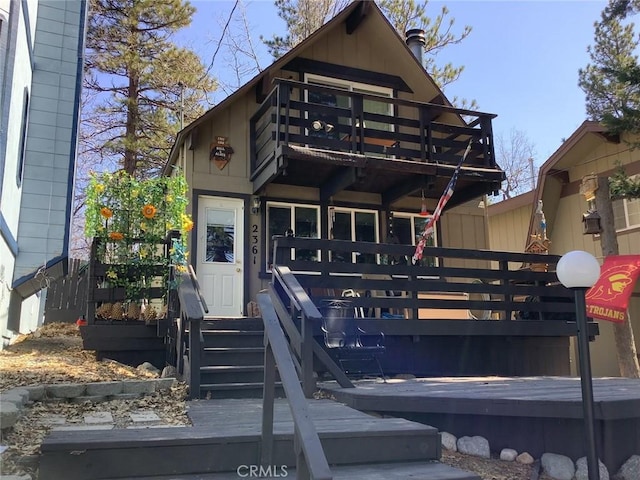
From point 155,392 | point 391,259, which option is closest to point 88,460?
point 155,392

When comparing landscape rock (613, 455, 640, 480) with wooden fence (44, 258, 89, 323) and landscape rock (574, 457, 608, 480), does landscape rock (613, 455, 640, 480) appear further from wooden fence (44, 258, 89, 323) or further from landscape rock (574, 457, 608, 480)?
wooden fence (44, 258, 89, 323)

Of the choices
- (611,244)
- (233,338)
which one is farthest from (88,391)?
(611,244)

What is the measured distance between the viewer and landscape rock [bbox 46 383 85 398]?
4.68 metres

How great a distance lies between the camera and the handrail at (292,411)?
213cm

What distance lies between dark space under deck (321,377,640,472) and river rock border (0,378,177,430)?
6.36 ft

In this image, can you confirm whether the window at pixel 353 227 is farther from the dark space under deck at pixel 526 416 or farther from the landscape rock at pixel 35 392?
the landscape rock at pixel 35 392

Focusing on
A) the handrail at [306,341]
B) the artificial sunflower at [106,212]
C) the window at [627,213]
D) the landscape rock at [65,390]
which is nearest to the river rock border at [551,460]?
the handrail at [306,341]

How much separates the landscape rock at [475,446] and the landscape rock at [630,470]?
977 mm

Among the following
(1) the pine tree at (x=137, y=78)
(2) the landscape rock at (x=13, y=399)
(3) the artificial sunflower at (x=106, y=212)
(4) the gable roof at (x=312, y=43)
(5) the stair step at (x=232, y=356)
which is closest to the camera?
(2) the landscape rock at (x=13, y=399)

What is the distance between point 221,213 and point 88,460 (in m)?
6.69

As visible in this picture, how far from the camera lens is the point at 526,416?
4117 millimetres

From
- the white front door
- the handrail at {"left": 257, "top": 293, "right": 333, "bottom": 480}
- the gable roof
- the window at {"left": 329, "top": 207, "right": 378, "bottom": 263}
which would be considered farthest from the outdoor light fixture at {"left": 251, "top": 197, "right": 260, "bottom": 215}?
the handrail at {"left": 257, "top": 293, "right": 333, "bottom": 480}

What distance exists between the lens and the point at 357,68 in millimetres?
10781

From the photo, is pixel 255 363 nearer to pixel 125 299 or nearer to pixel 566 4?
pixel 125 299
